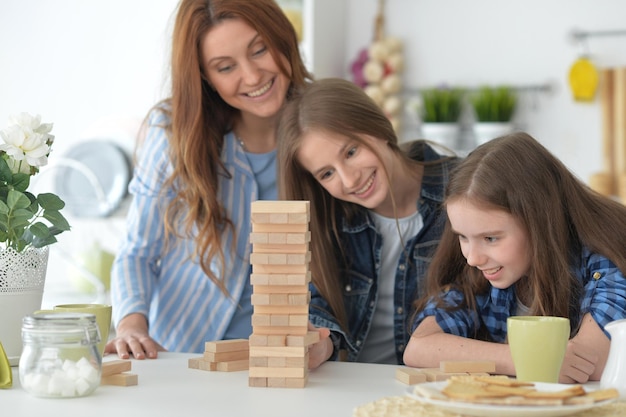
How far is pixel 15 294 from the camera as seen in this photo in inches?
56.5

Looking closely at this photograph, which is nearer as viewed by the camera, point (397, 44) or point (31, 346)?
point (31, 346)

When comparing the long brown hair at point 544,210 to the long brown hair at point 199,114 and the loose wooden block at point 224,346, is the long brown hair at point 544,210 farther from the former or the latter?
the long brown hair at point 199,114

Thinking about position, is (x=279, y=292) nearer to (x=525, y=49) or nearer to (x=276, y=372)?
(x=276, y=372)

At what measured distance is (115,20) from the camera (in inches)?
146

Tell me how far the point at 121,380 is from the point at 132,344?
31 cm

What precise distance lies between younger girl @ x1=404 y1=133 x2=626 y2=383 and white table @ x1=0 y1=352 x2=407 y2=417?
0.87 feet

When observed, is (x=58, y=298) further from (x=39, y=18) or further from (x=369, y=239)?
(x=369, y=239)

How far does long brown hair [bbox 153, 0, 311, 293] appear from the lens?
2.01 metres

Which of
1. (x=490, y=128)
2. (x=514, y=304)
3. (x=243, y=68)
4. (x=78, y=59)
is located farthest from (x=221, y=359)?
(x=78, y=59)

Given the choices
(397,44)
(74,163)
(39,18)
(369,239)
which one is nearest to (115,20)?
(39,18)

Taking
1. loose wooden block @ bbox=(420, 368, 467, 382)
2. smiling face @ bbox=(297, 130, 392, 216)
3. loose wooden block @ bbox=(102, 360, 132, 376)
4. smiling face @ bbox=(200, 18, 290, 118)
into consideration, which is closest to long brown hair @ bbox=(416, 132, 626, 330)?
smiling face @ bbox=(297, 130, 392, 216)

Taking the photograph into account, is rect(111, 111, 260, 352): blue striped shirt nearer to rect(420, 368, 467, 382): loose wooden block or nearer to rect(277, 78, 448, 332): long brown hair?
rect(277, 78, 448, 332): long brown hair

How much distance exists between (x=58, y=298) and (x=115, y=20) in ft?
3.97

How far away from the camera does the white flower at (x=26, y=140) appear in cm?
142
